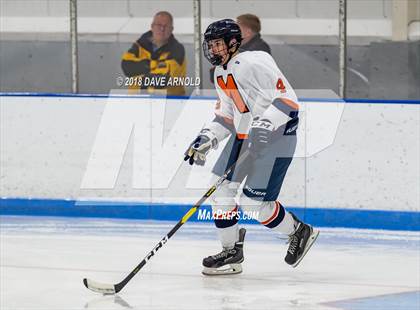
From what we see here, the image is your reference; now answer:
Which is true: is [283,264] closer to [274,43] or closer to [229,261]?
[229,261]

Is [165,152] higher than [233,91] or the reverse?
the reverse

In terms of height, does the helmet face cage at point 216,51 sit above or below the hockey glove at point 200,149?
above

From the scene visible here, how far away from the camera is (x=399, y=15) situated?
8.95 metres

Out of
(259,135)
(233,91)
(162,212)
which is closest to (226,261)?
(259,135)

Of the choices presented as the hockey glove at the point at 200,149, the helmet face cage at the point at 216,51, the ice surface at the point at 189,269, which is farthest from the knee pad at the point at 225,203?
the helmet face cage at the point at 216,51

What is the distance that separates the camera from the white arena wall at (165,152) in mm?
6916

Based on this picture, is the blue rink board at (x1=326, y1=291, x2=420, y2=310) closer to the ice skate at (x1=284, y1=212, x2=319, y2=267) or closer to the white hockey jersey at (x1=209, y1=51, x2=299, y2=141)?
the ice skate at (x1=284, y1=212, x2=319, y2=267)

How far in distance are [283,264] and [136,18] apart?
426 centimetres

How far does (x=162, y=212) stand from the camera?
7324 millimetres

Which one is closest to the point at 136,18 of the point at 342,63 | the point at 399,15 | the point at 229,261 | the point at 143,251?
the point at 399,15

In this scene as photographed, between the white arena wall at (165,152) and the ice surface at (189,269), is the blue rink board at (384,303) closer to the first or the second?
the ice surface at (189,269)

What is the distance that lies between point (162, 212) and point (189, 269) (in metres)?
1.59

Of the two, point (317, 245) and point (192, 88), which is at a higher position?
point (192, 88)

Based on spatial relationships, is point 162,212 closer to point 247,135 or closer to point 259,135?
point 247,135
